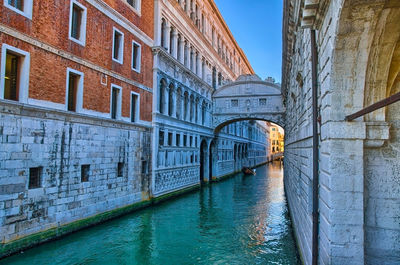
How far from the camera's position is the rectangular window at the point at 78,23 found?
30.6ft

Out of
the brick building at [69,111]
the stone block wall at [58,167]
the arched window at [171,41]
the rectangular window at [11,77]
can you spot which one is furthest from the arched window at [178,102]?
the rectangular window at [11,77]

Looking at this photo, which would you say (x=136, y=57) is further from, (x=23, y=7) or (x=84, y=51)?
(x=23, y=7)

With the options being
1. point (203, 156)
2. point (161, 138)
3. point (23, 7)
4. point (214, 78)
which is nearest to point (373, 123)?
point (23, 7)

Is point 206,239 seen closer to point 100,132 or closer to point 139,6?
point 100,132

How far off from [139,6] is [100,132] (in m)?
6.31

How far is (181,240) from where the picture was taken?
29.1 ft

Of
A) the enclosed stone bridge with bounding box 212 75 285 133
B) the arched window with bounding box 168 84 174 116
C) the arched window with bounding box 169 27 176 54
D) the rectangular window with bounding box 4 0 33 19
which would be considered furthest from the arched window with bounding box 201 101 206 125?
the rectangular window with bounding box 4 0 33 19

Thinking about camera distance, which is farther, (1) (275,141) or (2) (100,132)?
(1) (275,141)

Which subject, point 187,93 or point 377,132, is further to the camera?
point 187,93

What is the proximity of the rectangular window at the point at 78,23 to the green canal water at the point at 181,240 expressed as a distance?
20.4 feet

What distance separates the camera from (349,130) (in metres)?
3.87

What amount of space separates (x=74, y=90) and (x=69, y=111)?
2.90 feet

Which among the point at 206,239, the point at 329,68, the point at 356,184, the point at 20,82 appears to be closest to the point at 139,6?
the point at 20,82

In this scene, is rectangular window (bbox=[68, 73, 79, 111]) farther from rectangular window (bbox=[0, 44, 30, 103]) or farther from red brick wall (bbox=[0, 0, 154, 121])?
rectangular window (bbox=[0, 44, 30, 103])
